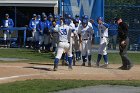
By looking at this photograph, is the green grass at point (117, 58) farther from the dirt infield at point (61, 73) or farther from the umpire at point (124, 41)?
the umpire at point (124, 41)

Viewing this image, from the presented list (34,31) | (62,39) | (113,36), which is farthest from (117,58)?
(62,39)

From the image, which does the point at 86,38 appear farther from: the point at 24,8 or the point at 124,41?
the point at 24,8

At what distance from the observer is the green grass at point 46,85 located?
491 inches

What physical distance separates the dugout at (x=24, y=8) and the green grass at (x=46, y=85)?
16.5 metres

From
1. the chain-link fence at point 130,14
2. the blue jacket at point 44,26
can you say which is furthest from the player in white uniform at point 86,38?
the chain-link fence at point 130,14

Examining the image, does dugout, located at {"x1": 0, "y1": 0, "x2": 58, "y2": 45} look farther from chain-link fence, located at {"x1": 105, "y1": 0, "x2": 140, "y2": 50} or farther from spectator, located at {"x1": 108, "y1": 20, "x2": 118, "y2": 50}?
spectator, located at {"x1": 108, "y1": 20, "x2": 118, "y2": 50}

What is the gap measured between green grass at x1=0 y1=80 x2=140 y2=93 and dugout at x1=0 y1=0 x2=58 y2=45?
54.1 feet

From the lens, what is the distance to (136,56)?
23.5 m

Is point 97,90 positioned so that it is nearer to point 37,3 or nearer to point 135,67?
point 135,67

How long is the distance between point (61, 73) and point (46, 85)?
96.6 inches

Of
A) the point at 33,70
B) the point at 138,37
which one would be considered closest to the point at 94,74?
the point at 33,70

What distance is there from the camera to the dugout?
99.0 feet

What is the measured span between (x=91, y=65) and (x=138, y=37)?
8341 millimetres

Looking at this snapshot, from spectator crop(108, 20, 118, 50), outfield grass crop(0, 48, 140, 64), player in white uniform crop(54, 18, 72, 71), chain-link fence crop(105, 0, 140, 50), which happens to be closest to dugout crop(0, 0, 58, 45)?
chain-link fence crop(105, 0, 140, 50)
